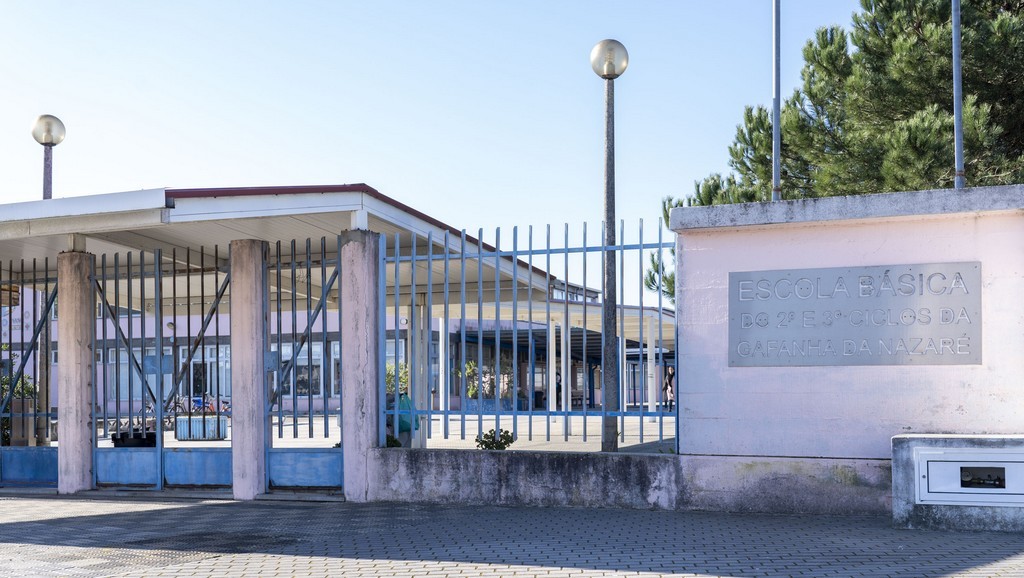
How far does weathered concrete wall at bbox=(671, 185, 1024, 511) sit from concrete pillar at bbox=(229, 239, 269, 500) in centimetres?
471

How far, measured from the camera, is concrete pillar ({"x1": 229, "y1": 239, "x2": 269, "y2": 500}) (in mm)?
11594

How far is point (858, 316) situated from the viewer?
933 centimetres

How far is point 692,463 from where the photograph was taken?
9695 mm

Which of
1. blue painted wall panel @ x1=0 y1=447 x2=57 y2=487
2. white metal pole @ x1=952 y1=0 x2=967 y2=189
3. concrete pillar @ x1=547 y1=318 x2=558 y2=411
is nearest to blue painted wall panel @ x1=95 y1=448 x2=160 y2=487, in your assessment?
blue painted wall panel @ x1=0 y1=447 x2=57 y2=487

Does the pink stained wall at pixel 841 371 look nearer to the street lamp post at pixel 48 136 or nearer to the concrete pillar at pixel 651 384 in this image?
the concrete pillar at pixel 651 384

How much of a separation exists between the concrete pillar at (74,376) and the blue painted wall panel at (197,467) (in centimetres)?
111

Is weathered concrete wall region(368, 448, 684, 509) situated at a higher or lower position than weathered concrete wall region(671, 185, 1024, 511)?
lower

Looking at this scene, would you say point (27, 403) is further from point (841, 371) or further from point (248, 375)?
point (841, 371)

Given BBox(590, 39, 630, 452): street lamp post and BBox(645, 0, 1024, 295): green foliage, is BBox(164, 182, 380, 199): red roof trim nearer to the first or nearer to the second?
BBox(590, 39, 630, 452): street lamp post

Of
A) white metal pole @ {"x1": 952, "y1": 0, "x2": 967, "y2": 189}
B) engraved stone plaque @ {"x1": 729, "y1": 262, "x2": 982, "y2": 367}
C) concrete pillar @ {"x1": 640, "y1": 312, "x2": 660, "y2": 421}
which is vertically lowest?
concrete pillar @ {"x1": 640, "y1": 312, "x2": 660, "y2": 421}

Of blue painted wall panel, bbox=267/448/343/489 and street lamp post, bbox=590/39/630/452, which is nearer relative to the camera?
street lamp post, bbox=590/39/630/452

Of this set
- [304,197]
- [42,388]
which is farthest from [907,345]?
[42,388]

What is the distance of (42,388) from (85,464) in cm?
324

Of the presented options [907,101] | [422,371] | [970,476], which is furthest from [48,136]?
[907,101]
